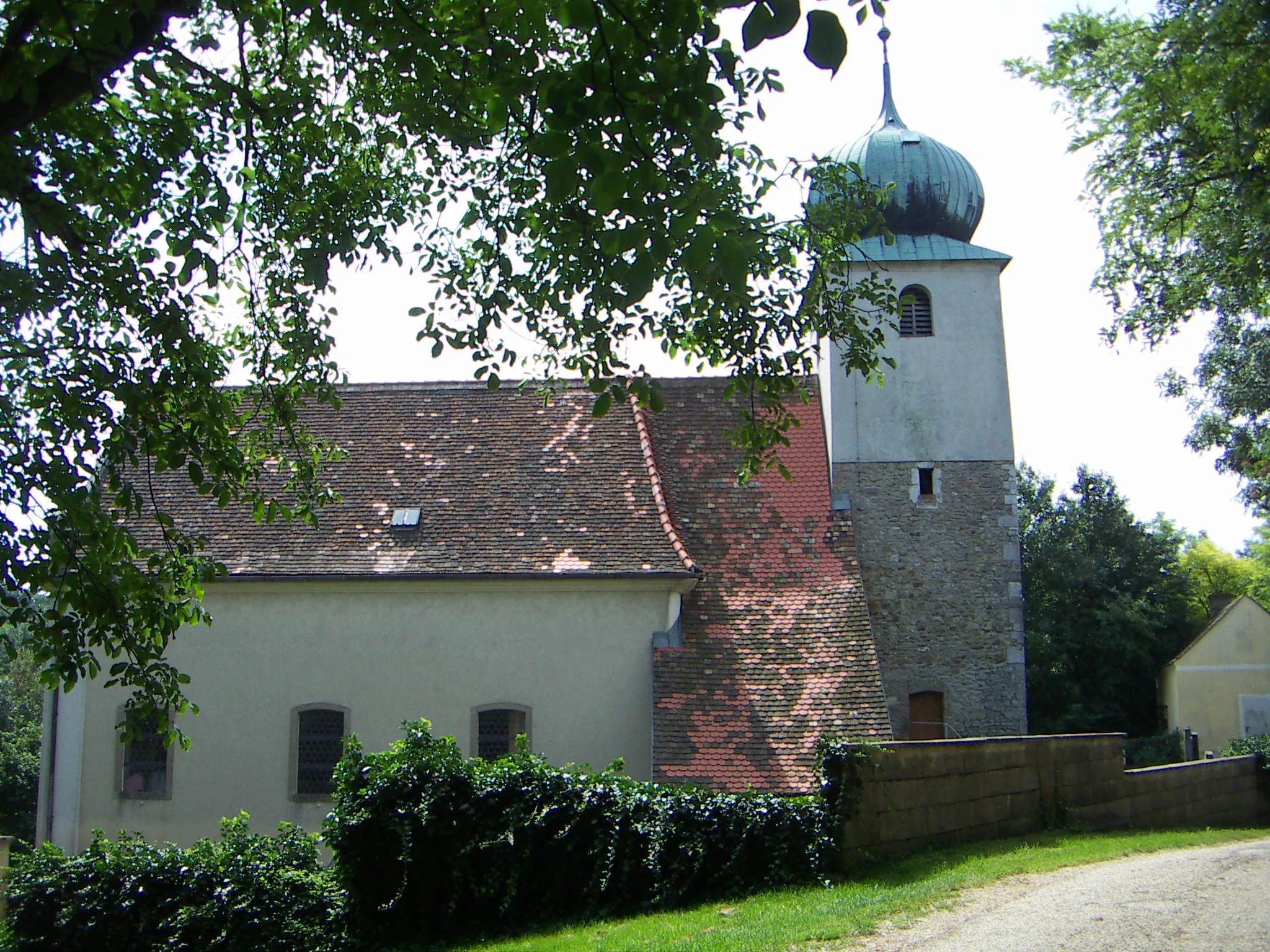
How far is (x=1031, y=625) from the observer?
32031 millimetres

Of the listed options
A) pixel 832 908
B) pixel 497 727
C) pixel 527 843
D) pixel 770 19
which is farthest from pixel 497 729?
pixel 770 19

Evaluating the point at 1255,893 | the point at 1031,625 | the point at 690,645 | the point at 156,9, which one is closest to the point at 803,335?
the point at 156,9

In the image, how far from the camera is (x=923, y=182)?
22047mm

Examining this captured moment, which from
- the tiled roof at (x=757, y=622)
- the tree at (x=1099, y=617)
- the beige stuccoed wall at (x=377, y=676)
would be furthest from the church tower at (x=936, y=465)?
the tree at (x=1099, y=617)

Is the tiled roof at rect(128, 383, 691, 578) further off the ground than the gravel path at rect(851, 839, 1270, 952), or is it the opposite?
the tiled roof at rect(128, 383, 691, 578)

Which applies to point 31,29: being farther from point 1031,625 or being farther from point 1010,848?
point 1031,625

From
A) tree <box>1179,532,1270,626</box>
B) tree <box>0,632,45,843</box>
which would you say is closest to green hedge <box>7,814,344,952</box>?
tree <box>0,632,45,843</box>

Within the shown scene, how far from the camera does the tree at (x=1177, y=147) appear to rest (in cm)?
704

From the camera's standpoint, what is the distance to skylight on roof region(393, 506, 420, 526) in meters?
18.6

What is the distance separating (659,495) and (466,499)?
308cm

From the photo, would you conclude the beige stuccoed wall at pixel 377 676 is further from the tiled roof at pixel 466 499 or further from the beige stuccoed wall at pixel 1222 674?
the beige stuccoed wall at pixel 1222 674

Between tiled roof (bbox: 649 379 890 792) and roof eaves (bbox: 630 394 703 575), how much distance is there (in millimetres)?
549

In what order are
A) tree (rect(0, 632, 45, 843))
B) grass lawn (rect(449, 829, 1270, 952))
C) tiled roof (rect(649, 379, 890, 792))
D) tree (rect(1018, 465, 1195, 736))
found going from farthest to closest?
tree (rect(1018, 465, 1195, 736)) → tree (rect(0, 632, 45, 843)) → tiled roof (rect(649, 379, 890, 792)) → grass lawn (rect(449, 829, 1270, 952))

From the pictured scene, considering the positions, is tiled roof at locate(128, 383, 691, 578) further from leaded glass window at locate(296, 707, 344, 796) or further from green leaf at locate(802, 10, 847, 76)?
green leaf at locate(802, 10, 847, 76)
